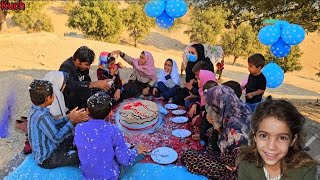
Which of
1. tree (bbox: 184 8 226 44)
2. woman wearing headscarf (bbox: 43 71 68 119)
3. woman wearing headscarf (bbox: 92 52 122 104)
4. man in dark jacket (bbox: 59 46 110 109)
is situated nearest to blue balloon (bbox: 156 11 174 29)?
woman wearing headscarf (bbox: 92 52 122 104)

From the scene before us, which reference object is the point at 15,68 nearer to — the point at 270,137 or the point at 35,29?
the point at 270,137

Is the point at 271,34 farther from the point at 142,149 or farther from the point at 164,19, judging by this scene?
the point at 142,149

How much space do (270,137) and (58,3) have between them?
41963 millimetres

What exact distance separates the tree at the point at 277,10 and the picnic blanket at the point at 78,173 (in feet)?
14.0

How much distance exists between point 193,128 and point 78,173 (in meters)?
1.99

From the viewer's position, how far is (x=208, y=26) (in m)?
27.1

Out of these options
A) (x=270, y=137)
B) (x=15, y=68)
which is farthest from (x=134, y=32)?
(x=270, y=137)

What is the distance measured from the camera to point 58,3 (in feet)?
133

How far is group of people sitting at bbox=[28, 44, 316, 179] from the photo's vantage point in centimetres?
208

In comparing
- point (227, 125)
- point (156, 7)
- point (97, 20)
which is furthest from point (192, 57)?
point (97, 20)

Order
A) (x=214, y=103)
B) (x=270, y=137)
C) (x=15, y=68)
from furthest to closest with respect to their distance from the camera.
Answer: (x=15, y=68) < (x=214, y=103) < (x=270, y=137)

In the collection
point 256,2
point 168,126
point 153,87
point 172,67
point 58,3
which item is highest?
point 58,3

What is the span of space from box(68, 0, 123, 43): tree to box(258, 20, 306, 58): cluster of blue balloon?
1655 centimetres

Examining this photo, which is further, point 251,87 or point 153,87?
point 153,87
